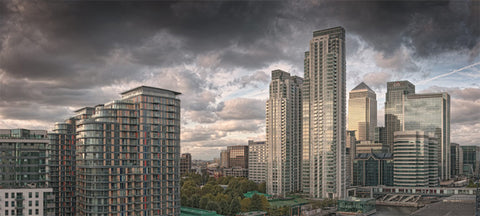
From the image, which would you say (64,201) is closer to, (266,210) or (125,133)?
(125,133)

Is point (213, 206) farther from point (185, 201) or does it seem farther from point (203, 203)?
point (185, 201)

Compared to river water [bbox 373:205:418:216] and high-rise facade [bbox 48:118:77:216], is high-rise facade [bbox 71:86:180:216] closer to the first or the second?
high-rise facade [bbox 48:118:77:216]

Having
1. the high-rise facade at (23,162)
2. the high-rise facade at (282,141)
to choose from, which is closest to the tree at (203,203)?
the high-rise facade at (23,162)

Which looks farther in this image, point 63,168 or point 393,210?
point 393,210

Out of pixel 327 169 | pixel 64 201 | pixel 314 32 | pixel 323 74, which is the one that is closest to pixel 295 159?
pixel 327 169

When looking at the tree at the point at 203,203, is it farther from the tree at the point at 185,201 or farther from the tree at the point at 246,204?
the tree at the point at 246,204

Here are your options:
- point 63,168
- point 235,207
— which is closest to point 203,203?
point 235,207
